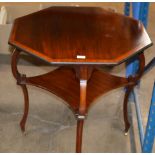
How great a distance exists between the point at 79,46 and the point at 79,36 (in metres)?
0.09

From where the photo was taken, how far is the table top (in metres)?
1.05

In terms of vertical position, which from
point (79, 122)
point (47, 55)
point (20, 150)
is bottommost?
point (20, 150)

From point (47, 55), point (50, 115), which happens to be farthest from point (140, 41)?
point (50, 115)

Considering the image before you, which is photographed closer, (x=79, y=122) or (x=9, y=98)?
(x=79, y=122)

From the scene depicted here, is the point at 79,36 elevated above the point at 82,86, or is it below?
above

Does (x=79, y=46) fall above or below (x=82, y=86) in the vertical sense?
above

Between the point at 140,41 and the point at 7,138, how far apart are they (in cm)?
92

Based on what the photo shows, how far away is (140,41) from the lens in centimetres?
115

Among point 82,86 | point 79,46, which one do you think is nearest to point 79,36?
point 79,46

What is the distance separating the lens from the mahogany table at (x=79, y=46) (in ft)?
3.45

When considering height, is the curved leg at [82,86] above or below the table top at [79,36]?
below

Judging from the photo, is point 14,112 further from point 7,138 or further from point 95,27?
point 95,27

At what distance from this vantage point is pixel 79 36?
118cm

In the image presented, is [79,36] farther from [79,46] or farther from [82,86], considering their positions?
[82,86]
